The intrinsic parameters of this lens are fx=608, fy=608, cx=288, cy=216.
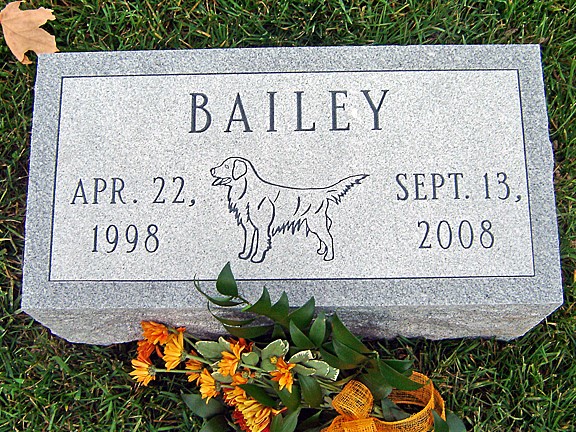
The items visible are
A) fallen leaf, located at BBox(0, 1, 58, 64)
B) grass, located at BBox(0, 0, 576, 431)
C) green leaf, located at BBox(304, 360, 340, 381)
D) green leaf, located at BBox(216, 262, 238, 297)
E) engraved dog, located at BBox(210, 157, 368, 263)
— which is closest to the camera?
green leaf, located at BBox(216, 262, 238, 297)

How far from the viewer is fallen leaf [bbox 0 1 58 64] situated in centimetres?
267

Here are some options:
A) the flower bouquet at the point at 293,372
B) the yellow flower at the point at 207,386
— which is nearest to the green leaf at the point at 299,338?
the flower bouquet at the point at 293,372

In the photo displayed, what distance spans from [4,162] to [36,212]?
698 mm

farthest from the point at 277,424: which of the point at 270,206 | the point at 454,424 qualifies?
the point at 270,206

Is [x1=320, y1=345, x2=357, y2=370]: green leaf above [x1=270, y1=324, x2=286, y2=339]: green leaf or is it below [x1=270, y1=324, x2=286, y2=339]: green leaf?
below

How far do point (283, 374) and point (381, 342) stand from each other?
63cm

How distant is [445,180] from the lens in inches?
82.4

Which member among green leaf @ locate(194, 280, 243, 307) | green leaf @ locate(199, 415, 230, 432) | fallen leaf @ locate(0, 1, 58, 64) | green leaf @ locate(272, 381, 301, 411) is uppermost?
fallen leaf @ locate(0, 1, 58, 64)

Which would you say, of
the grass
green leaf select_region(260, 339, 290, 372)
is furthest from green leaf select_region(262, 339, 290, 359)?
the grass

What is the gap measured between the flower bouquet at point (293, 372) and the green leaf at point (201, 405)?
0.18 ft

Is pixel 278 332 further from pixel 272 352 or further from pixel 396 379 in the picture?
pixel 396 379

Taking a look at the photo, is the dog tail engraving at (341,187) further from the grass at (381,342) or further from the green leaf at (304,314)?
the grass at (381,342)

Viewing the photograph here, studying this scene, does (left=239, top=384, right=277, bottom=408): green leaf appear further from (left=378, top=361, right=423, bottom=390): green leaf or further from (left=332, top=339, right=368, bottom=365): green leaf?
(left=378, top=361, right=423, bottom=390): green leaf

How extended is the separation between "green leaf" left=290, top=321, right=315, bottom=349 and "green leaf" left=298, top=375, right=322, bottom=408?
11cm
